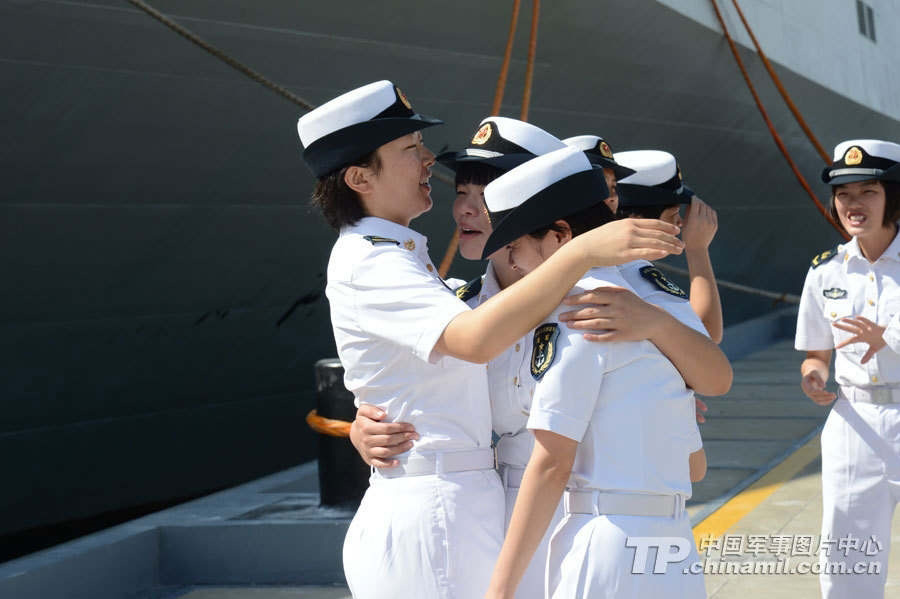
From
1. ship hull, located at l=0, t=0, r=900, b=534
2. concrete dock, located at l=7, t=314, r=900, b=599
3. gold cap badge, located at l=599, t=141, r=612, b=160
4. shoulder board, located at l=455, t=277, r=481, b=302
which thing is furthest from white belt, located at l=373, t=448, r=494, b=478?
ship hull, located at l=0, t=0, r=900, b=534

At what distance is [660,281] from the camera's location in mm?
2096

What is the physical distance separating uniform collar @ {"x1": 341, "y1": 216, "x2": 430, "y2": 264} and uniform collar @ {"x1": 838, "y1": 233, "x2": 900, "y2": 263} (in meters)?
1.86

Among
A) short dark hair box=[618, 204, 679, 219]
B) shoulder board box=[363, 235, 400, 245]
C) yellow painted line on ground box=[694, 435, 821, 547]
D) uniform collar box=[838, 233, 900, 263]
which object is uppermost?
shoulder board box=[363, 235, 400, 245]

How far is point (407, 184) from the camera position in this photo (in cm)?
229

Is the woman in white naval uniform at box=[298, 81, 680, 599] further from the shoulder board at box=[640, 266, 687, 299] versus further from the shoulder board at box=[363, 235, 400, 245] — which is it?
the shoulder board at box=[640, 266, 687, 299]

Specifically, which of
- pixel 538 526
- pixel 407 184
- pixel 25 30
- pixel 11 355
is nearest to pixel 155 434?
pixel 11 355

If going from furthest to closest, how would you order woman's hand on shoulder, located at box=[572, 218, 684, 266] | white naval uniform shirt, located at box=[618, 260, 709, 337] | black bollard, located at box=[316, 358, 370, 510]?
black bollard, located at box=[316, 358, 370, 510]
white naval uniform shirt, located at box=[618, 260, 709, 337]
woman's hand on shoulder, located at box=[572, 218, 684, 266]

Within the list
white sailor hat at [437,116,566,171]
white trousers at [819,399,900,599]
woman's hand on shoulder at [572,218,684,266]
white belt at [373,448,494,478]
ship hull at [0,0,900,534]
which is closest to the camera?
woman's hand on shoulder at [572,218,684,266]

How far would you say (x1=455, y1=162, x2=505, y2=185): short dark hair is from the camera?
2.49m

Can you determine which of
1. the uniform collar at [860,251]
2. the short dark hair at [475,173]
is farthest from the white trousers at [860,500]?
the short dark hair at [475,173]

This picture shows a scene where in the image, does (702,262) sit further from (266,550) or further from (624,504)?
(266,550)

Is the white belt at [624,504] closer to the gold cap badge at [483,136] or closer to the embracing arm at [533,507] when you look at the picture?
the embracing arm at [533,507]

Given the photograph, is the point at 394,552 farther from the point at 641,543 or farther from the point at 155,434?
the point at 155,434

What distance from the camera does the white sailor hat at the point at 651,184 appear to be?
2.84 m
